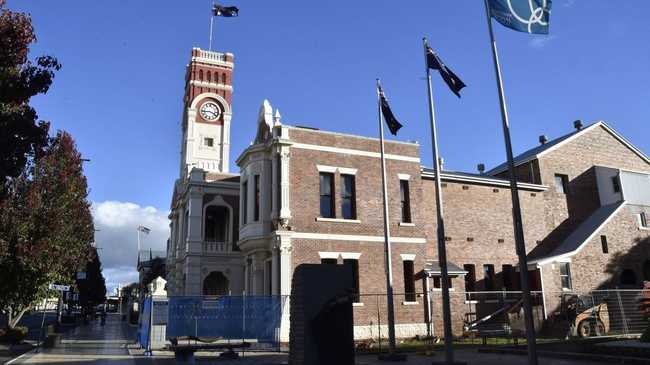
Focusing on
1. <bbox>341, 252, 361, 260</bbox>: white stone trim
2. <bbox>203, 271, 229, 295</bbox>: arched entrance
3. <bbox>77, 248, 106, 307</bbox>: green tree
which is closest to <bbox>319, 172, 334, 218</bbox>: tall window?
<bbox>341, 252, 361, 260</bbox>: white stone trim

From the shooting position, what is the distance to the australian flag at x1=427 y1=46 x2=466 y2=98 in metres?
16.2

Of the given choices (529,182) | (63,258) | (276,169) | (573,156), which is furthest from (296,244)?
(573,156)

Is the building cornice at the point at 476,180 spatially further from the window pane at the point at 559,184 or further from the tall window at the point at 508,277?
the tall window at the point at 508,277

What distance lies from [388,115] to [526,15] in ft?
25.7

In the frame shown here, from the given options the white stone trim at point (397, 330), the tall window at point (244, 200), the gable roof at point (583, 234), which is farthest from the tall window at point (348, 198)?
the gable roof at point (583, 234)

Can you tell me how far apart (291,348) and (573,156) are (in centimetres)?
3184

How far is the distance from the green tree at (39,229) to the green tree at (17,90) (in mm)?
5789

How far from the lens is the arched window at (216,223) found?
134 feet

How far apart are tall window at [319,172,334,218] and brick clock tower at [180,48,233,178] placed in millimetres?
26084

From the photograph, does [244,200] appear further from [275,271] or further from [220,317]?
[220,317]

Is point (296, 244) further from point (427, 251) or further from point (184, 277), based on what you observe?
point (184, 277)

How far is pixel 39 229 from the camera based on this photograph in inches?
838

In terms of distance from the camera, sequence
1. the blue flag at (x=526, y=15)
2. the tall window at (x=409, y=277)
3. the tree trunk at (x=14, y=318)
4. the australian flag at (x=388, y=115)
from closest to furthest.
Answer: the blue flag at (x=526, y=15) → the australian flag at (x=388, y=115) → the tree trunk at (x=14, y=318) → the tall window at (x=409, y=277)

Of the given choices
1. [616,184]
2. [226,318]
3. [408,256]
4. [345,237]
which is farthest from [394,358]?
[616,184]
